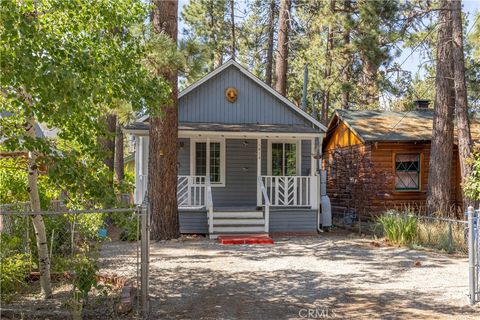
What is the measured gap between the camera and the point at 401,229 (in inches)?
482

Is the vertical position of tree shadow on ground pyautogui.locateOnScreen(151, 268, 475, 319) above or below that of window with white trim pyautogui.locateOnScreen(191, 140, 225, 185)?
below

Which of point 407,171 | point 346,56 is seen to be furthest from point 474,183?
point 346,56

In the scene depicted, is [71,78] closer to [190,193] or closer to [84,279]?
[84,279]

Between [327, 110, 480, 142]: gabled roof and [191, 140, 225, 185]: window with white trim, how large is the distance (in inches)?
204

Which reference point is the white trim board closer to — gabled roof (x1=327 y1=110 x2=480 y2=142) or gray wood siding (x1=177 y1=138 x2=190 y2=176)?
gray wood siding (x1=177 y1=138 x2=190 y2=176)

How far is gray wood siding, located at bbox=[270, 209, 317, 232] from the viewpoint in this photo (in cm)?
1489

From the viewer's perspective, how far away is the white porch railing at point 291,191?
14969 millimetres

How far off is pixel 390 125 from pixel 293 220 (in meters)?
6.75

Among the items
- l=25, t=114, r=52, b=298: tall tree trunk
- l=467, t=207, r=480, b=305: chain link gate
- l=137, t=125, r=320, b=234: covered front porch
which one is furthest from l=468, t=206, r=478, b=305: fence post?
l=137, t=125, r=320, b=234: covered front porch

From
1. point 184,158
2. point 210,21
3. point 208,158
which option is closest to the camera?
point 208,158

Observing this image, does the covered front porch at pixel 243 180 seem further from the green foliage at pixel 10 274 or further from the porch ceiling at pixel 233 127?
the green foliage at pixel 10 274

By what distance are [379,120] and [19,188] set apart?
603 inches

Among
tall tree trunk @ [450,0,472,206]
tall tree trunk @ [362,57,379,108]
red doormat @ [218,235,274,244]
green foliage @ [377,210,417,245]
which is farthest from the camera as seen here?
tall tree trunk @ [362,57,379,108]

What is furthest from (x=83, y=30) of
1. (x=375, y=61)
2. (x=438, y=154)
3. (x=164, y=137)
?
(x=375, y=61)
